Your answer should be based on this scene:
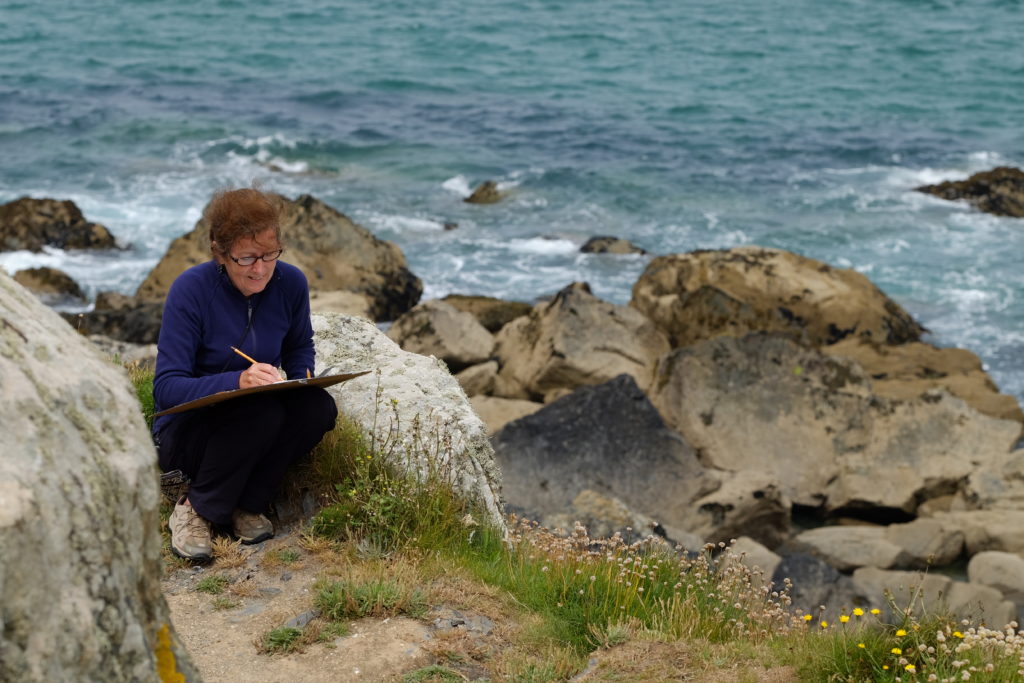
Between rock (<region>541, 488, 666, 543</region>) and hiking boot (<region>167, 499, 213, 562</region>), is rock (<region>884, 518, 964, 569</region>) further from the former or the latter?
hiking boot (<region>167, 499, 213, 562</region>)

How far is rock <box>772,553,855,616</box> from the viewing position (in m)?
10.8

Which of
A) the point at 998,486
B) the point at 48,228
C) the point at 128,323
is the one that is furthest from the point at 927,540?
the point at 48,228

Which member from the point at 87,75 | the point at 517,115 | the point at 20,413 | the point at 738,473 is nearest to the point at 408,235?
the point at 517,115

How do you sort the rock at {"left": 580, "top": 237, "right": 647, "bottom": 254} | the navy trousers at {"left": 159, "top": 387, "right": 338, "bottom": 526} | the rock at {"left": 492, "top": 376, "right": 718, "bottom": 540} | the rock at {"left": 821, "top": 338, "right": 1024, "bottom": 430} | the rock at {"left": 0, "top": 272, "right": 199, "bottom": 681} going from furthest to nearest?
the rock at {"left": 580, "top": 237, "right": 647, "bottom": 254}
the rock at {"left": 821, "top": 338, "right": 1024, "bottom": 430}
the rock at {"left": 492, "top": 376, "right": 718, "bottom": 540}
the navy trousers at {"left": 159, "top": 387, "right": 338, "bottom": 526}
the rock at {"left": 0, "top": 272, "right": 199, "bottom": 681}

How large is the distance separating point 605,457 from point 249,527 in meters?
6.88

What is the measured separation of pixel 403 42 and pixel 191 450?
40.6m

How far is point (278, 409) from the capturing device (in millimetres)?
5980

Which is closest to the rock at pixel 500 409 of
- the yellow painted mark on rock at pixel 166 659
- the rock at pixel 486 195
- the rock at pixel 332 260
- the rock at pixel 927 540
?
the rock at pixel 927 540

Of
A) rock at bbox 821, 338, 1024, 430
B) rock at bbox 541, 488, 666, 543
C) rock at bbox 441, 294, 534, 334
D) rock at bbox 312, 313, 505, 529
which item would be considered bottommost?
rock at bbox 821, 338, 1024, 430

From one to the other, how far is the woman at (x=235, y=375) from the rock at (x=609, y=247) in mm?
19516

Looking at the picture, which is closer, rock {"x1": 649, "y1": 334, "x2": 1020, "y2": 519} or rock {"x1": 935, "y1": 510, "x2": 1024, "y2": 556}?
rock {"x1": 935, "y1": 510, "x2": 1024, "y2": 556}

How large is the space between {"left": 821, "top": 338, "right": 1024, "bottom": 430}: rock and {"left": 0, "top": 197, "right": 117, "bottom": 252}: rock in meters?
15.1

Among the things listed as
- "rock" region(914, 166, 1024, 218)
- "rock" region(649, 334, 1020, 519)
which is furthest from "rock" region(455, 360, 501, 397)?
"rock" region(914, 166, 1024, 218)

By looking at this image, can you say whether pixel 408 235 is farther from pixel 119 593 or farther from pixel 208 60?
pixel 119 593
